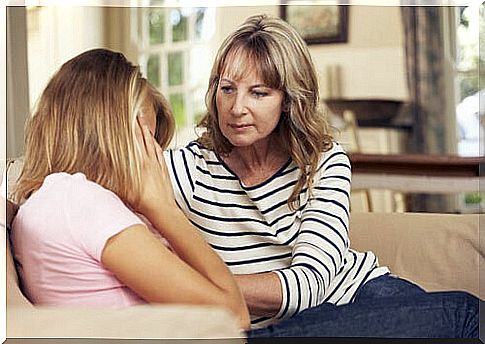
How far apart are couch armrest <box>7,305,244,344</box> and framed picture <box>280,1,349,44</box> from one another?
1.70 ft

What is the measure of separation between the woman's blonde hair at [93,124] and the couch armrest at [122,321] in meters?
0.20

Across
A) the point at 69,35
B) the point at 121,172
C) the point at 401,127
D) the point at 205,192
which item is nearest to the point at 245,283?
the point at 205,192

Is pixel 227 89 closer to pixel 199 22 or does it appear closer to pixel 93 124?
pixel 199 22

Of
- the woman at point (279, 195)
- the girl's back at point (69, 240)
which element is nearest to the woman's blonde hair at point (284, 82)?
the woman at point (279, 195)

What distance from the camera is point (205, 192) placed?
1660 millimetres

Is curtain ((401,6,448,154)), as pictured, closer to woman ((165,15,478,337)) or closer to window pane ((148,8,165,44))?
woman ((165,15,478,337))

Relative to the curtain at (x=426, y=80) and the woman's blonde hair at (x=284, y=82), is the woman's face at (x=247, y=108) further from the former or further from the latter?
the curtain at (x=426, y=80)

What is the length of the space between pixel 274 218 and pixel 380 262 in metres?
0.23

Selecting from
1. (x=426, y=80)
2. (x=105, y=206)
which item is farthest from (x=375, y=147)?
(x=105, y=206)

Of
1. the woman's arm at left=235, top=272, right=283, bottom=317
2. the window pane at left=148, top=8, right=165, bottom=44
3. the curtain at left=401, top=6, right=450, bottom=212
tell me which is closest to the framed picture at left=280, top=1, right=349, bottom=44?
the curtain at left=401, top=6, right=450, bottom=212

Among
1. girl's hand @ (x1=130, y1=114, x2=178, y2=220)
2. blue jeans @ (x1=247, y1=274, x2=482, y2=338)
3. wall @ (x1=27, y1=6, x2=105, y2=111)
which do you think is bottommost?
blue jeans @ (x1=247, y1=274, x2=482, y2=338)

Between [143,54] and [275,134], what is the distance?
278 mm

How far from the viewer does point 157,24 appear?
170 centimetres

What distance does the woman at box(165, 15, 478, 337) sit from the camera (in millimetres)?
1632
